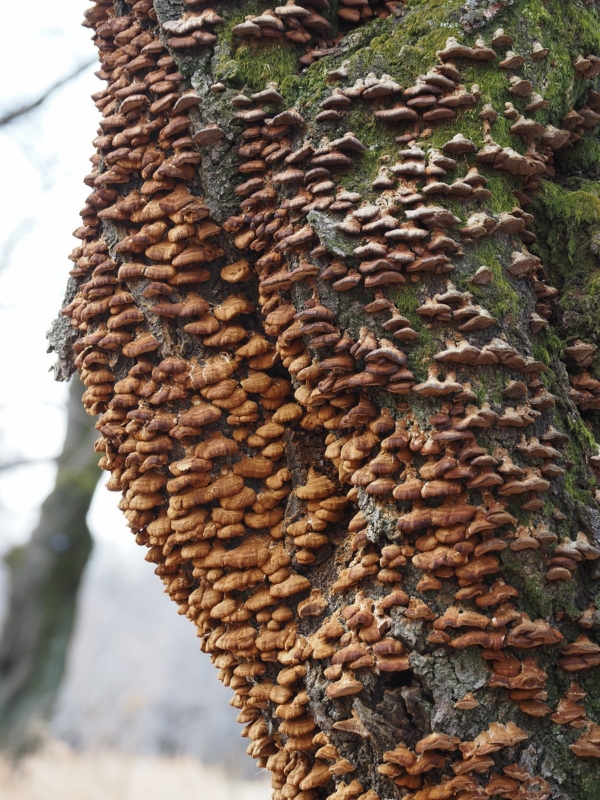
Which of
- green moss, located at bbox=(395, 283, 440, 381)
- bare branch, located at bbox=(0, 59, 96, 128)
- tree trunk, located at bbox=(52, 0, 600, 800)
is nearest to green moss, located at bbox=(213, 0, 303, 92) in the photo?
tree trunk, located at bbox=(52, 0, 600, 800)

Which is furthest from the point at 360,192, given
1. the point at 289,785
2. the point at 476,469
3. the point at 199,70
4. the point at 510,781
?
the point at 289,785

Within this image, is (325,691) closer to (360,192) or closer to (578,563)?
(578,563)

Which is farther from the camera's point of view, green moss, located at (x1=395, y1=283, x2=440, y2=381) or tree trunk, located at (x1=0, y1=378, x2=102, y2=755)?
tree trunk, located at (x1=0, y1=378, x2=102, y2=755)

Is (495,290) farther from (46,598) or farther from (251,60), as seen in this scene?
(46,598)

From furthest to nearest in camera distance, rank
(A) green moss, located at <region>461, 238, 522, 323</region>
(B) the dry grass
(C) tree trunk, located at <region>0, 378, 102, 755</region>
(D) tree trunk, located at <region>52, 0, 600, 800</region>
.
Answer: (C) tree trunk, located at <region>0, 378, 102, 755</region>
(B) the dry grass
(A) green moss, located at <region>461, 238, 522, 323</region>
(D) tree trunk, located at <region>52, 0, 600, 800</region>

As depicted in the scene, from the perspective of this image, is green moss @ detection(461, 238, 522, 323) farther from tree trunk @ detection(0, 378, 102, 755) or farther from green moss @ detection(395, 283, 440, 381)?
tree trunk @ detection(0, 378, 102, 755)

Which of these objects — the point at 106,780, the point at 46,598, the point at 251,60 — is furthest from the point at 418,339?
the point at 46,598

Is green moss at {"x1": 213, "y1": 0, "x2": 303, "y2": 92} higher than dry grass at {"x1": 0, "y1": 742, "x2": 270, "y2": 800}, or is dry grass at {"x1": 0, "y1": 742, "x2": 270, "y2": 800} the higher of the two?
green moss at {"x1": 213, "y1": 0, "x2": 303, "y2": 92}
